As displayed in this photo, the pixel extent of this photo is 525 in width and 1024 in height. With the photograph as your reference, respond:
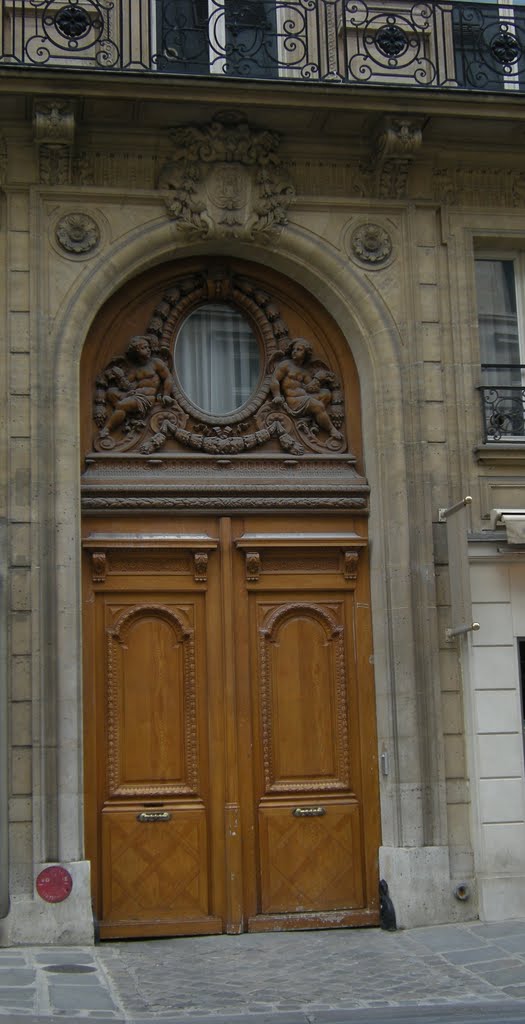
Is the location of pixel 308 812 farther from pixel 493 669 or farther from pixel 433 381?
pixel 433 381

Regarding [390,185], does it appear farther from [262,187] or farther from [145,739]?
[145,739]

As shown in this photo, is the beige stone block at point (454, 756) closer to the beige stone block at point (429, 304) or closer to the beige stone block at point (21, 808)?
the beige stone block at point (21, 808)

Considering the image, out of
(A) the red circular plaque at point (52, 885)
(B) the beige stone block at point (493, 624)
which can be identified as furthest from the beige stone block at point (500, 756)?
(A) the red circular plaque at point (52, 885)

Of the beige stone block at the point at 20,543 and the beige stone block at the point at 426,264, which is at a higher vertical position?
the beige stone block at the point at 426,264

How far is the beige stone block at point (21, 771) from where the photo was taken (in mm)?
8922

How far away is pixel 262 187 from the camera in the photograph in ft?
32.7

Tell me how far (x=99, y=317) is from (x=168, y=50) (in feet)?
6.80

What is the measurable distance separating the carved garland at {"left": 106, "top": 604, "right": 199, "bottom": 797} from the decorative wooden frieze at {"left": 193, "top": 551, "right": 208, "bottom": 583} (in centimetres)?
34

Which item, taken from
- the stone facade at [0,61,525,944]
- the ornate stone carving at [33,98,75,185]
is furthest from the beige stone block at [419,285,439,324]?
the ornate stone carving at [33,98,75,185]

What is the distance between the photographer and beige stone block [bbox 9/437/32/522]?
9195mm

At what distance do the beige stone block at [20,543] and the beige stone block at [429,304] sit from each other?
344 centimetres

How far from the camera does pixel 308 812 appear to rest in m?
9.53

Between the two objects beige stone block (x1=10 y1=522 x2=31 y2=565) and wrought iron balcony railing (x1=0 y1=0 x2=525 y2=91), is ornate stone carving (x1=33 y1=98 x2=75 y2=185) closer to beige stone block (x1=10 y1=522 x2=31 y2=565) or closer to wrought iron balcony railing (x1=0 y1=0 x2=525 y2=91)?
wrought iron balcony railing (x1=0 y1=0 x2=525 y2=91)

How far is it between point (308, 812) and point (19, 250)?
4643 mm
